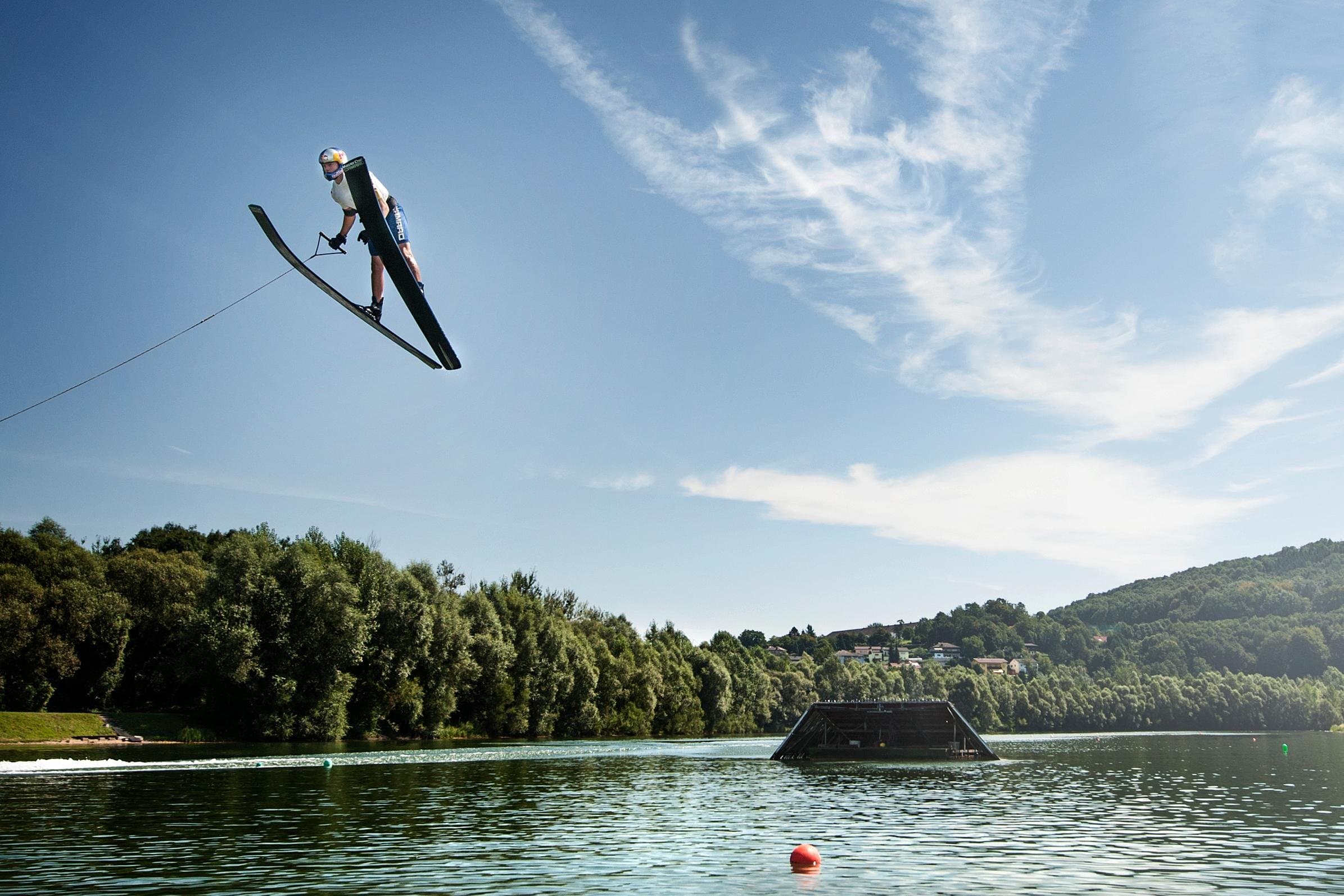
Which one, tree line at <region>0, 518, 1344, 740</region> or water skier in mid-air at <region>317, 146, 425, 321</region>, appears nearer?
water skier in mid-air at <region>317, 146, 425, 321</region>

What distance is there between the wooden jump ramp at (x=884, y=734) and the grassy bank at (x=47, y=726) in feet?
149

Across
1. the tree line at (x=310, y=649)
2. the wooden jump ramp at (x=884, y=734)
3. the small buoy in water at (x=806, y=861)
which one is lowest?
the small buoy in water at (x=806, y=861)

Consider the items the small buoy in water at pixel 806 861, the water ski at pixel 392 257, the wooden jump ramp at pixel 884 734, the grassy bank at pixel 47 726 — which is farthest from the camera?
the wooden jump ramp at pixel 884 734

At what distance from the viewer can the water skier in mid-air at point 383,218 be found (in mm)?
17828

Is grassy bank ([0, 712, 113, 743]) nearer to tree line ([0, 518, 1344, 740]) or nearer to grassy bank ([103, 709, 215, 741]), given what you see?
grassy bank ([103, 709, 215, 741])

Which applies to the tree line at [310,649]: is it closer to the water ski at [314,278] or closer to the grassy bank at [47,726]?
the grassy bank at [47,726]

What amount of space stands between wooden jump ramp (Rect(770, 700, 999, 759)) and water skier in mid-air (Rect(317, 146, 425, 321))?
50753 millimetres

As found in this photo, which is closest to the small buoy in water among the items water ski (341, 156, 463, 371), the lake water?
the lake water

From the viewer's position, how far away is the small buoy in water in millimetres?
18641

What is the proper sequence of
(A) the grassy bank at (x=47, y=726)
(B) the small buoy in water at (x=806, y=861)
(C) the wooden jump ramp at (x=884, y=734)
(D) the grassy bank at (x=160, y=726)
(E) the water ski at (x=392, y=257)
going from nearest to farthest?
(E) the water ski at (x=392, y=257)
(B) the small buoy in water at (x=806, y=861)
(A) the grassy bank at (x=47, y=726)
(D) the grassy bank at (x=160, y=726)
(C) the wooden jump ramp at (x=884, y=734)

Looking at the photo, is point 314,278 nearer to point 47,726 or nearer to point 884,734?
point 47,726

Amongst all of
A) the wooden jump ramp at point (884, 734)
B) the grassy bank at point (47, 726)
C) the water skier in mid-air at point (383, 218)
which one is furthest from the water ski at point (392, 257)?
the grassy bank at point (47, 726)

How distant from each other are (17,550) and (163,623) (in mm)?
12450

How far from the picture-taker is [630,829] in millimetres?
25250
